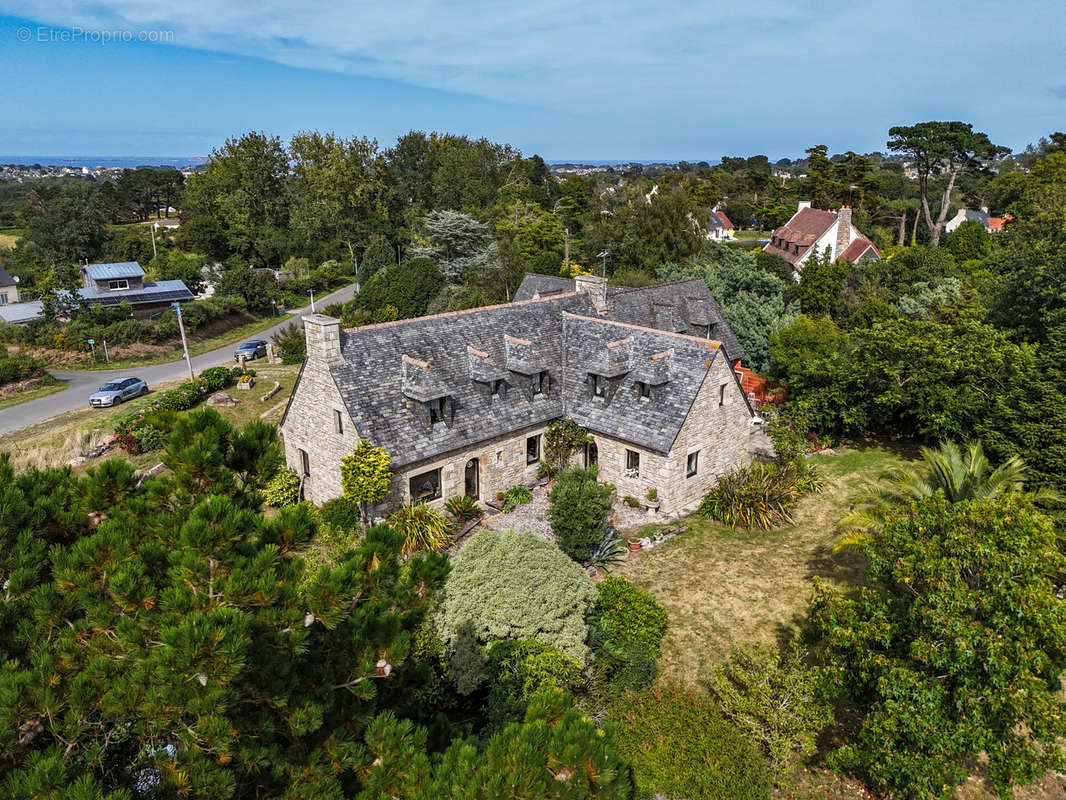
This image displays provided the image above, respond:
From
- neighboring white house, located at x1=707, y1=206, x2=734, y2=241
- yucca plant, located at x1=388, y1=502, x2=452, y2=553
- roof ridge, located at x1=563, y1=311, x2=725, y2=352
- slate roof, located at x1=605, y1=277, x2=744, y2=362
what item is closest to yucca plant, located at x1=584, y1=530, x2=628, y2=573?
yucca plant, located at x1=388, y1=502, x2=452, y2=553

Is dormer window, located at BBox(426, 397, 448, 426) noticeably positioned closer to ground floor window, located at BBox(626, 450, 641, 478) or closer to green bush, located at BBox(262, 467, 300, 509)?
green bush, located at BBox(262, 467, 300, 509)

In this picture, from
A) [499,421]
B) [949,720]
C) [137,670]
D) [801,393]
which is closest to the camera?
[137,670]

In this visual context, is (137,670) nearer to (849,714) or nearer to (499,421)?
(849,714)

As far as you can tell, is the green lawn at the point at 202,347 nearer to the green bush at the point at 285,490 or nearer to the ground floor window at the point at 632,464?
the green bush at the point at 285,490

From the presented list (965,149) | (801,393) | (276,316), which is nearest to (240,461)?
(801,393)

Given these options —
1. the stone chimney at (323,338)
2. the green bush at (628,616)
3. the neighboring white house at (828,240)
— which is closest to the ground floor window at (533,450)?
the stone chimney at (323,338)
